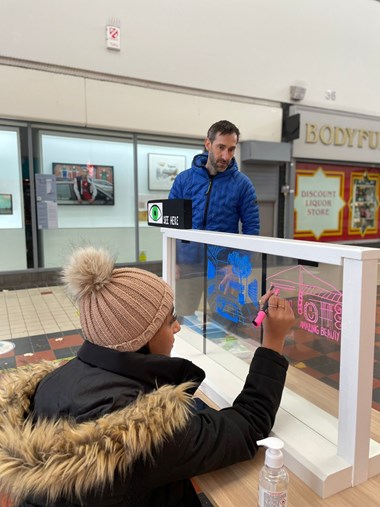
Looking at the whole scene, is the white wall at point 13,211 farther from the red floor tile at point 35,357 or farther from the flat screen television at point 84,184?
the red floor tile at point 35,357

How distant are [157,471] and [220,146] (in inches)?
65.7

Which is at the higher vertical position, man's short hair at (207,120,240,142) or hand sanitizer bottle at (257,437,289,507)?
man's short hair at (207,120,240,142)

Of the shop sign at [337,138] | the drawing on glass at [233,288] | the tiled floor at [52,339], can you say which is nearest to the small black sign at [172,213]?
the drawing on glass at [233,288]

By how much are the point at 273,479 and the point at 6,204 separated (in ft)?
17.2

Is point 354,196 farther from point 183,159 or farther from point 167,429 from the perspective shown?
point 167,429

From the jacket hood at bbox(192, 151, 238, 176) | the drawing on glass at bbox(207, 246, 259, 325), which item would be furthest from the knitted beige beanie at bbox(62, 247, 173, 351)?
the jacket hood at bbox(192, 151, 238, 176)

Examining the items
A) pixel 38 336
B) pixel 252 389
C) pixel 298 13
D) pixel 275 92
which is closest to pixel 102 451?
pixel 252 389

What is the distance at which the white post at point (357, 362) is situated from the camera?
79cm

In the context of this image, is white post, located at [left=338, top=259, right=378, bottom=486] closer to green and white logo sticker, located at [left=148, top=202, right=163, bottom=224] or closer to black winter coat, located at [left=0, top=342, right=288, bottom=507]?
black winter coat, located at [left=0, top=342, right=288, bottom=507]

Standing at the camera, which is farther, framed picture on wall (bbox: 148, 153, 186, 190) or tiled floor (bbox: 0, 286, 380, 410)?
framed picture on wall (bbox: 148, 153, 186, 190)

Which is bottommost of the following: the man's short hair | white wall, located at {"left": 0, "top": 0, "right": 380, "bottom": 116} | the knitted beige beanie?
the knitted beige beanie

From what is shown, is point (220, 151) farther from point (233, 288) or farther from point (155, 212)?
point (233, 288)

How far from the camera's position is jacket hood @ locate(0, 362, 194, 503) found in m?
0.67

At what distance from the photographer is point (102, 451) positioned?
680 mm
